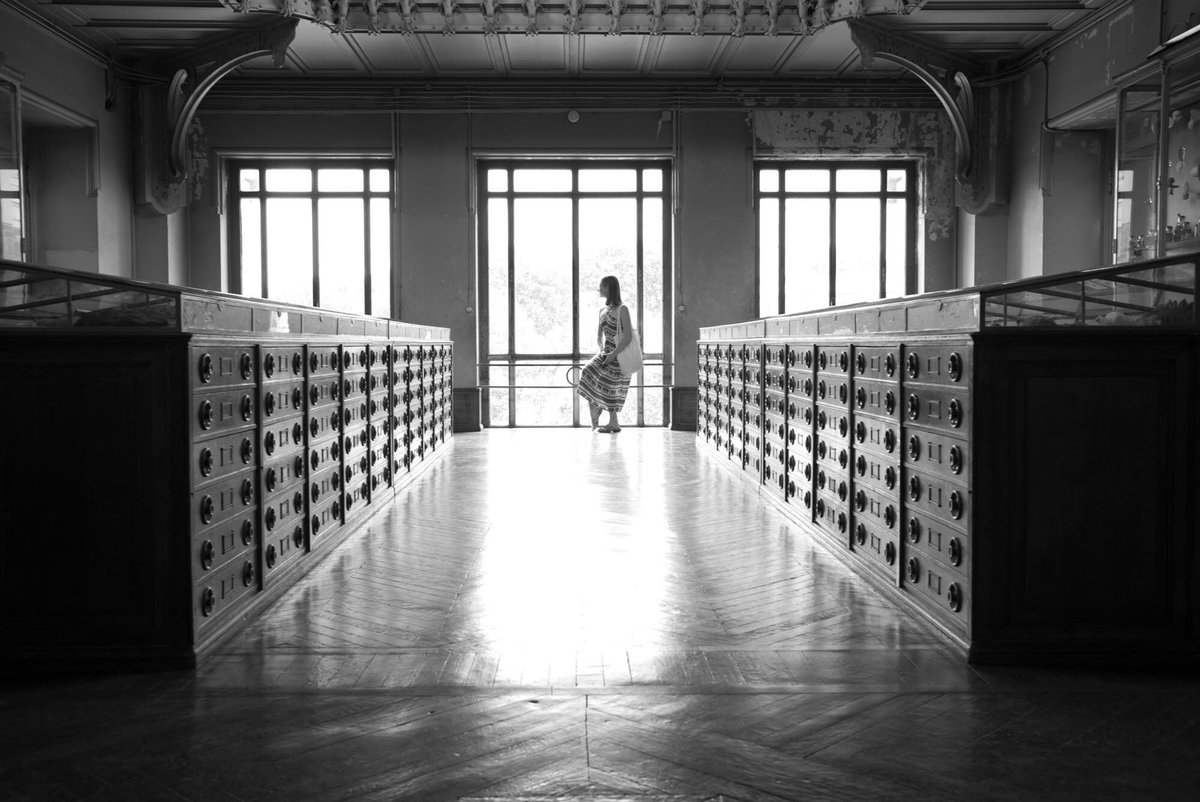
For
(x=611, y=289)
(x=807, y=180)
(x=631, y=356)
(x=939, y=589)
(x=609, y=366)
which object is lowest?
(x=939, y=589)

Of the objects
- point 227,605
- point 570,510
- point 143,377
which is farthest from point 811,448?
point 143,377

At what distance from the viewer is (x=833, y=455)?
5.73 meters

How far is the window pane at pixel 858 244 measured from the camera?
1476cm

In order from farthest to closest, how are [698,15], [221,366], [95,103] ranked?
[95,103] < [698,15] < [221,366]

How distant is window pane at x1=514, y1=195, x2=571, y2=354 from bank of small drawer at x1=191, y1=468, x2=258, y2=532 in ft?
34.2

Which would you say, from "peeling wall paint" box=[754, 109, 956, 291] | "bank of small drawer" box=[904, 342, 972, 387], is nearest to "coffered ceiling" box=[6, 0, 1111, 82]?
"peeling wall paint" box=[754, 109, 956, 291]

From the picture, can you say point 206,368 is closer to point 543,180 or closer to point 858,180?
point 543,180

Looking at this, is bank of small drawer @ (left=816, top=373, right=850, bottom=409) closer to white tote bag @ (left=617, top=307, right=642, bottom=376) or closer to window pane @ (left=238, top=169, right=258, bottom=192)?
white tote bag @ (left=617, top=307, right=642, bottom=376)

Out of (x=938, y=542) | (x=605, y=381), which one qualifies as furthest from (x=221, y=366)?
(x=605, y=381)

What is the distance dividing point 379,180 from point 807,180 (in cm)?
606

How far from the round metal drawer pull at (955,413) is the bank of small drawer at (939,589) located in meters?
0.56

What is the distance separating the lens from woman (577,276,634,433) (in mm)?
12812

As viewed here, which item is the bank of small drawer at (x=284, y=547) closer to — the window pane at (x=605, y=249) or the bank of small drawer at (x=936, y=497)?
the bank of small drawer at (x=936, y=497)

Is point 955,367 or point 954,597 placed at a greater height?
point 955,367
